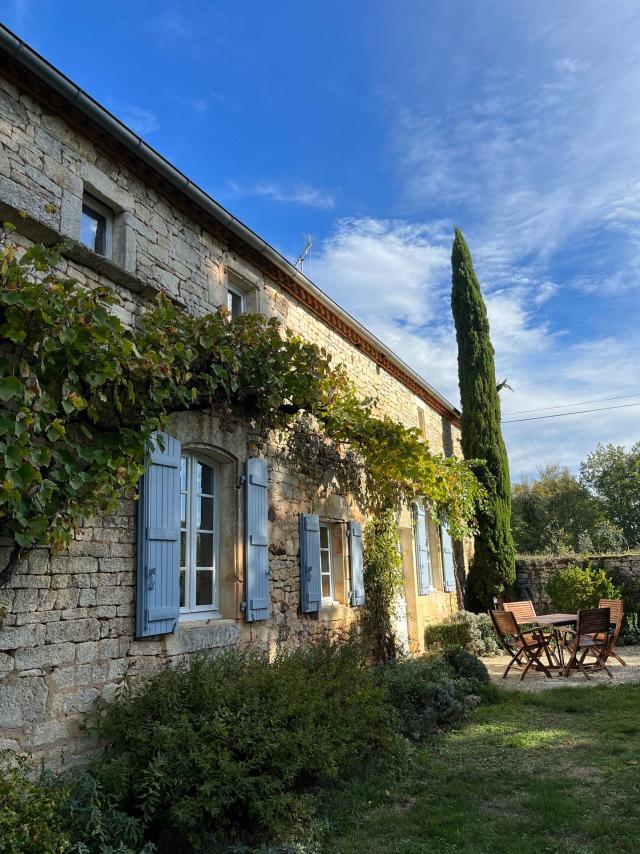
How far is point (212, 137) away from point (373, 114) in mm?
1808

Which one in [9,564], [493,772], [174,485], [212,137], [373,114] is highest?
[373,114]

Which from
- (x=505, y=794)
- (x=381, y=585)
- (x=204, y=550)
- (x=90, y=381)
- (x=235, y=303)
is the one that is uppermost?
(x=235, y=303)

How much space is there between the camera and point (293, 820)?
355 centimetres

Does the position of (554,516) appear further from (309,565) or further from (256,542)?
(256,542)

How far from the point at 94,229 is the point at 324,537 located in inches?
180

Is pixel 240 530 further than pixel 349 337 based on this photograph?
No

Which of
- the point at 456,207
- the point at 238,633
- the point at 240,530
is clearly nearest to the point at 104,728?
the point at 238,633

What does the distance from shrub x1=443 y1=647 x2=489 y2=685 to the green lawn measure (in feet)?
3.50

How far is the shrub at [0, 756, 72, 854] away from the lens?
2.56 m

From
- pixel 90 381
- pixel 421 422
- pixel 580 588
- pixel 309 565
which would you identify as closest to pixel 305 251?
pixel 421 422

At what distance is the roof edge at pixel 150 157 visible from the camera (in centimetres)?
403

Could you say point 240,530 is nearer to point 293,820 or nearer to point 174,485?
point 174,485

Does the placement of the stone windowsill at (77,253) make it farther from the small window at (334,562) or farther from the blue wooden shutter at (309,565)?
the small window at (334,562)

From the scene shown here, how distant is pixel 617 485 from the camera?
26422 mm
